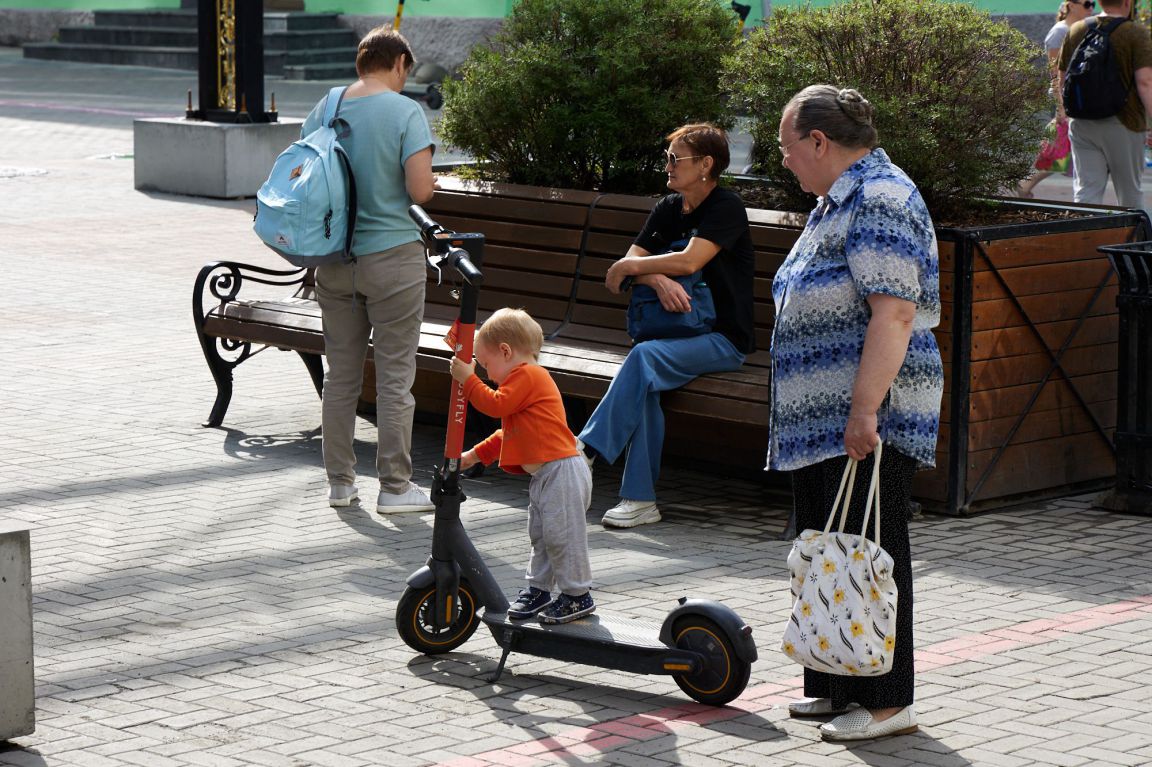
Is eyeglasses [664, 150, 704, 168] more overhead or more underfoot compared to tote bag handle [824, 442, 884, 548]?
more overhead

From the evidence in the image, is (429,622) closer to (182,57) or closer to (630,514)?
(630,514)

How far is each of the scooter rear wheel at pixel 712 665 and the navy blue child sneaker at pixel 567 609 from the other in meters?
0.34

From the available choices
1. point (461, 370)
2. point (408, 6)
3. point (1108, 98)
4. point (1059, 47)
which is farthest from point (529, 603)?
point (408, 6)

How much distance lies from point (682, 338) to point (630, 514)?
74cm

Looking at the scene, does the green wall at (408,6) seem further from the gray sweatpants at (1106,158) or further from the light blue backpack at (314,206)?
the light blue backpack at (314,206)

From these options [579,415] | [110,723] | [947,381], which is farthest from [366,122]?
[110,723]

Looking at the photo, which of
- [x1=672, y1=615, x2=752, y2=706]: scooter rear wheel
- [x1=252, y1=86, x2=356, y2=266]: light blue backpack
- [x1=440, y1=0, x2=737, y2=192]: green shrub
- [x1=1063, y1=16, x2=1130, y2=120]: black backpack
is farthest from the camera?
[x1=1063, y1=16, x2=1130, y2=120]: black backpack

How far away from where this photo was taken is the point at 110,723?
15.6ft

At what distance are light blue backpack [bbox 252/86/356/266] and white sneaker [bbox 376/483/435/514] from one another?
3.10ft

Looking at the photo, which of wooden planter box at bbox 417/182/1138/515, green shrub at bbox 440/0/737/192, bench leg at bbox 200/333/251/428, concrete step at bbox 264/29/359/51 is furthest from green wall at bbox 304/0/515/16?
wooden planter box at bbox 417/182/1138/515

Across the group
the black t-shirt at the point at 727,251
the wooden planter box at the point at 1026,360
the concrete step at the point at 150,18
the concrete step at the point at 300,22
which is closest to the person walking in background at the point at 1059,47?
the wooden planter box at the point at 1026,360

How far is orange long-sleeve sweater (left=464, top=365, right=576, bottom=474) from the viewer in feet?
16.8

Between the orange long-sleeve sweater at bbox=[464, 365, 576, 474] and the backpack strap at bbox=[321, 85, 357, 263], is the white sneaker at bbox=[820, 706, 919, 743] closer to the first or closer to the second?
the orange long-sleeve sweater at bbox=[464, 365, 576, 474]

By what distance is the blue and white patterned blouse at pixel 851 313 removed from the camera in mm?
4523
